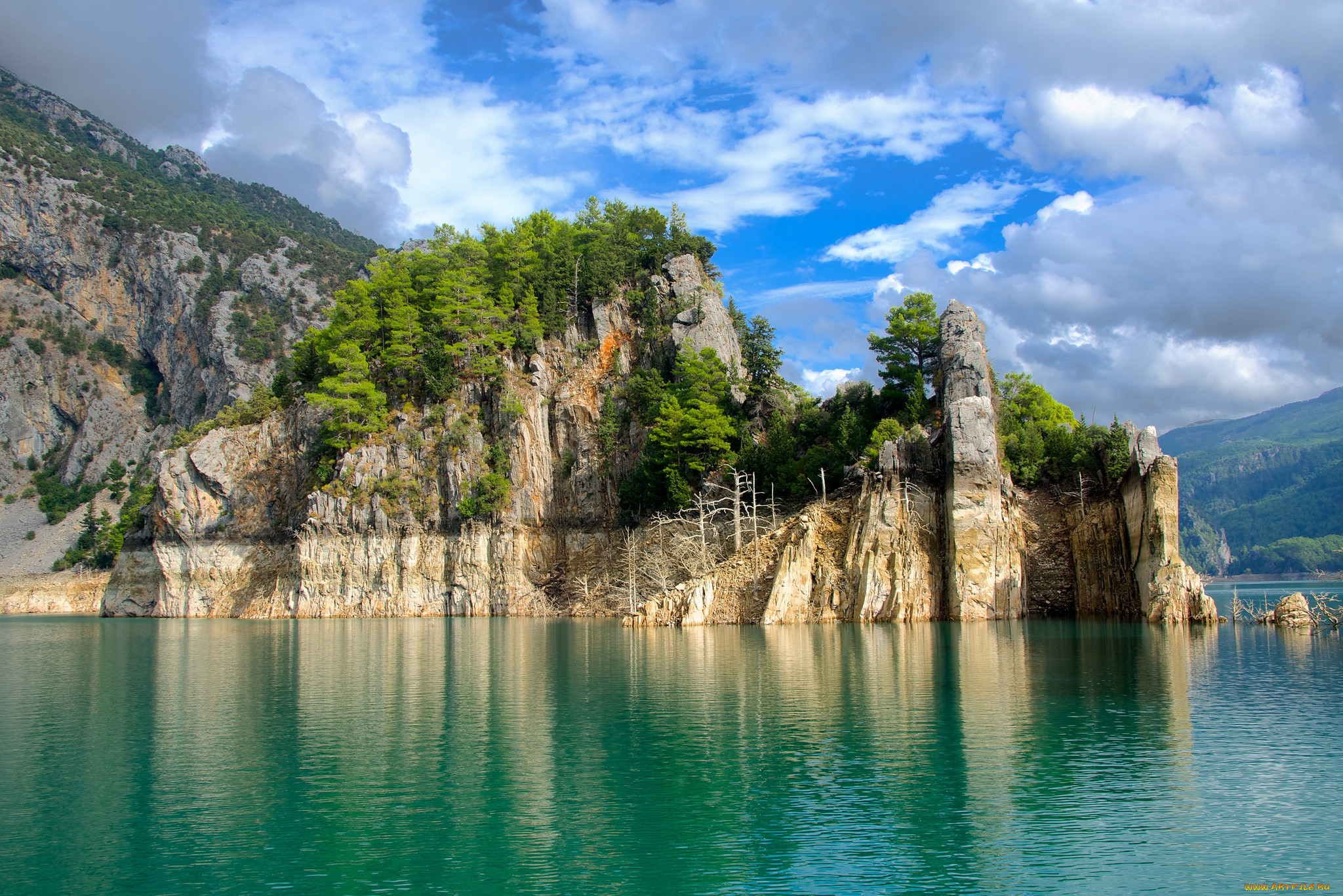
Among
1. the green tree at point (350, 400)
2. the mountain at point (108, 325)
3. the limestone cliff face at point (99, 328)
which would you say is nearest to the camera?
the green tree at point (350, 400)

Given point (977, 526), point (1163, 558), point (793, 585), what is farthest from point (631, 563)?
point (1163, 558)

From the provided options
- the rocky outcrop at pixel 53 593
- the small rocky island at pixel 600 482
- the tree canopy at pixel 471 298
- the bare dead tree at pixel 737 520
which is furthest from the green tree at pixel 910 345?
the rocky outcrop at pixel 53 593

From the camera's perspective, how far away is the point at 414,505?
85562 mm

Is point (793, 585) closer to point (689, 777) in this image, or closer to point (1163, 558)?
point (1163, 558)

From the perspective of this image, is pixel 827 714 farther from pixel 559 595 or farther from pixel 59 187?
pixel 59 187

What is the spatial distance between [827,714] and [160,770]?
58.7ft

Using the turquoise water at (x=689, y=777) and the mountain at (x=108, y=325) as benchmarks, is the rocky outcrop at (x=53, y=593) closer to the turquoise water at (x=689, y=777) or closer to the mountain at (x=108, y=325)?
the mountain at (x=108, y=325)

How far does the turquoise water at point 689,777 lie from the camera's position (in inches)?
608

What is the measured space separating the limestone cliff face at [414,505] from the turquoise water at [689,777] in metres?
44.3

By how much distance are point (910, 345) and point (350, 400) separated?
5116 cm

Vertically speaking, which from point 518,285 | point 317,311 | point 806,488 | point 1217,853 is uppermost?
point 317,311

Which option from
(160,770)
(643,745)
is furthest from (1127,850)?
(160,770)

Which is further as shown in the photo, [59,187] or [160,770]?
[59,187]

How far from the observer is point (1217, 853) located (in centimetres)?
1578
